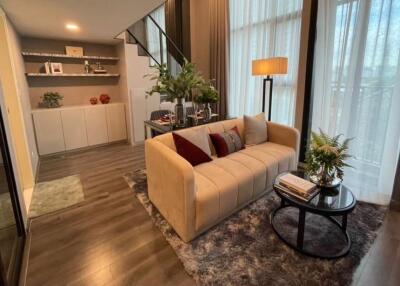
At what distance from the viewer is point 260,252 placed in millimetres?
1771

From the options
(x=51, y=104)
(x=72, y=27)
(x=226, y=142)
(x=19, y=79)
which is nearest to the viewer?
(x=226, y=142)

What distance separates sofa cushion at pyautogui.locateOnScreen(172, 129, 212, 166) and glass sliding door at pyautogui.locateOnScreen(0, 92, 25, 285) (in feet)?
4.91

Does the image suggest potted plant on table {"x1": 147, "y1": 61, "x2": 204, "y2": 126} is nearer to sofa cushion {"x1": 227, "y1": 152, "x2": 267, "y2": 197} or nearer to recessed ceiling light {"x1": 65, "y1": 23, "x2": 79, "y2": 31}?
sofa cushion {"x1": 227, "y1": 152, "x2": 267, "y2": 197}

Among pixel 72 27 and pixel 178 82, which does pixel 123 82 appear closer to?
pixel 72 27

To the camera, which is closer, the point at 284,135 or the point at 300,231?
the point at 300,231

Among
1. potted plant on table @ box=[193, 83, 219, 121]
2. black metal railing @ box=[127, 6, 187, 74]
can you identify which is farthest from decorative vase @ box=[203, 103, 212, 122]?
black metal railing @ box=[127, 6, 187, 74]

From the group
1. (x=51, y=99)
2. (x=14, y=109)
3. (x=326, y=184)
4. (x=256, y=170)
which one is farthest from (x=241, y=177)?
(x=51, y=99)

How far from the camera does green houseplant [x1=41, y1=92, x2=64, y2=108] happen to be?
408cm

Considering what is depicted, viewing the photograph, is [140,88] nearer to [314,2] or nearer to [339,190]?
[314,2]

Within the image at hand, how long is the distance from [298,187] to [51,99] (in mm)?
4421

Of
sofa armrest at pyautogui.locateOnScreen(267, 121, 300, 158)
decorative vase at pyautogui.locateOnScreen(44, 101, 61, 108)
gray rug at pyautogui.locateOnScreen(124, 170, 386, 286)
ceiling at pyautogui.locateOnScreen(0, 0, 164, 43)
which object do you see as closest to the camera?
gray rug at pyautogui.locateOnScreen(124, 170, 386, 286)

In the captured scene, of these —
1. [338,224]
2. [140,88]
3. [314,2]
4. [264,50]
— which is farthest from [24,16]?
[338,224]

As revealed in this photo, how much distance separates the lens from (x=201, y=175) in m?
2.11

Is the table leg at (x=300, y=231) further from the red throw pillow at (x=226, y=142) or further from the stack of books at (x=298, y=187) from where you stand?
the red throw pillow at (x=226, y=142)
